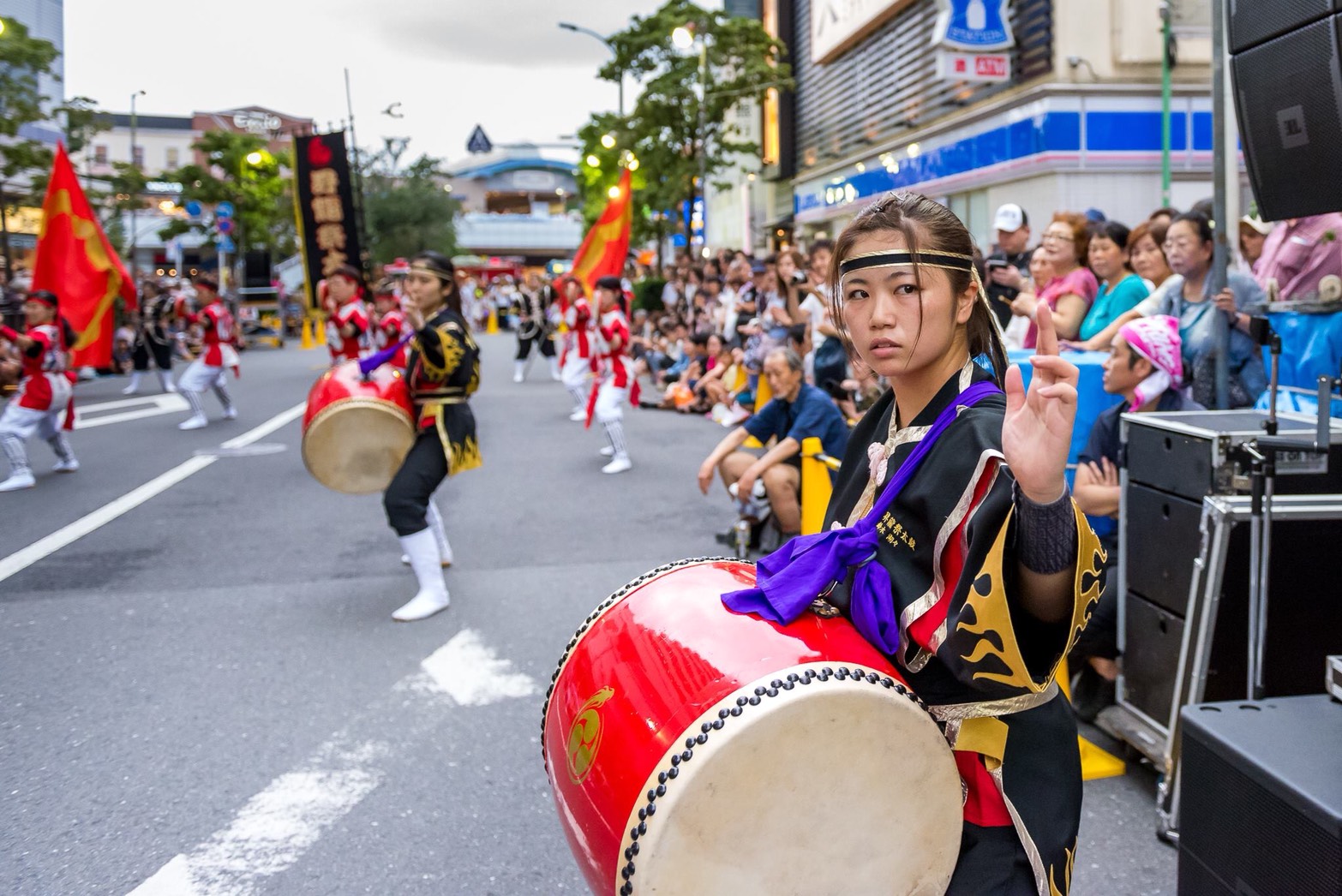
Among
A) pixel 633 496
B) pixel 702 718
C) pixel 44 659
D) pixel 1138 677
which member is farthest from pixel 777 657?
pixel 633 496

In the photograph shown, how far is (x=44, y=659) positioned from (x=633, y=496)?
15.1 feet

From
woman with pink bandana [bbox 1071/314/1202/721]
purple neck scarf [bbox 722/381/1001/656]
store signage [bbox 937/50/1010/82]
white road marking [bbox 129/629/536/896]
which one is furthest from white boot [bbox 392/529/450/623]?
store signage [bbox 937/50/1010/82]

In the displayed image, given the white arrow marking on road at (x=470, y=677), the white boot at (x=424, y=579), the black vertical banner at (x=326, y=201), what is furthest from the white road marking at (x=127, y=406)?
the white arrow marking on road at (x=470, y=677)

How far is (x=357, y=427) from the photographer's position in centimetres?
583

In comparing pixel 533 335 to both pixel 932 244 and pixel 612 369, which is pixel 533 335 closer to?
pixel 612 369

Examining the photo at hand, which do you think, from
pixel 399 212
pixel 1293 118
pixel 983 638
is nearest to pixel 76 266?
pixel 1293 118

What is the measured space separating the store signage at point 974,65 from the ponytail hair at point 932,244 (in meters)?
14.6

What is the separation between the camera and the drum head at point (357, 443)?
19.0 feet

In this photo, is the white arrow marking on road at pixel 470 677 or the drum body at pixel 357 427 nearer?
the white arrow marking on road at pixel 470 677

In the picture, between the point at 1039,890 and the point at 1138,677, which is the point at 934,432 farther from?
the point at 1138,677

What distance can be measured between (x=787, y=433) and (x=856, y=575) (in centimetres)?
431

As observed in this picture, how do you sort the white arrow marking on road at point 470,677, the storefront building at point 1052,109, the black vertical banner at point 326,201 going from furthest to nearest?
the black vertical banner at point 326,201, the storefront building at point 1052,109, the white arrow marking on road at point 470,677

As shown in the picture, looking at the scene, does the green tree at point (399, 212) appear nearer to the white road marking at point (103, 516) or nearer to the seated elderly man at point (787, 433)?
the white road marking at point (103, 516)

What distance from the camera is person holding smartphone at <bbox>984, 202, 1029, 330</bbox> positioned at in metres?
6.51
